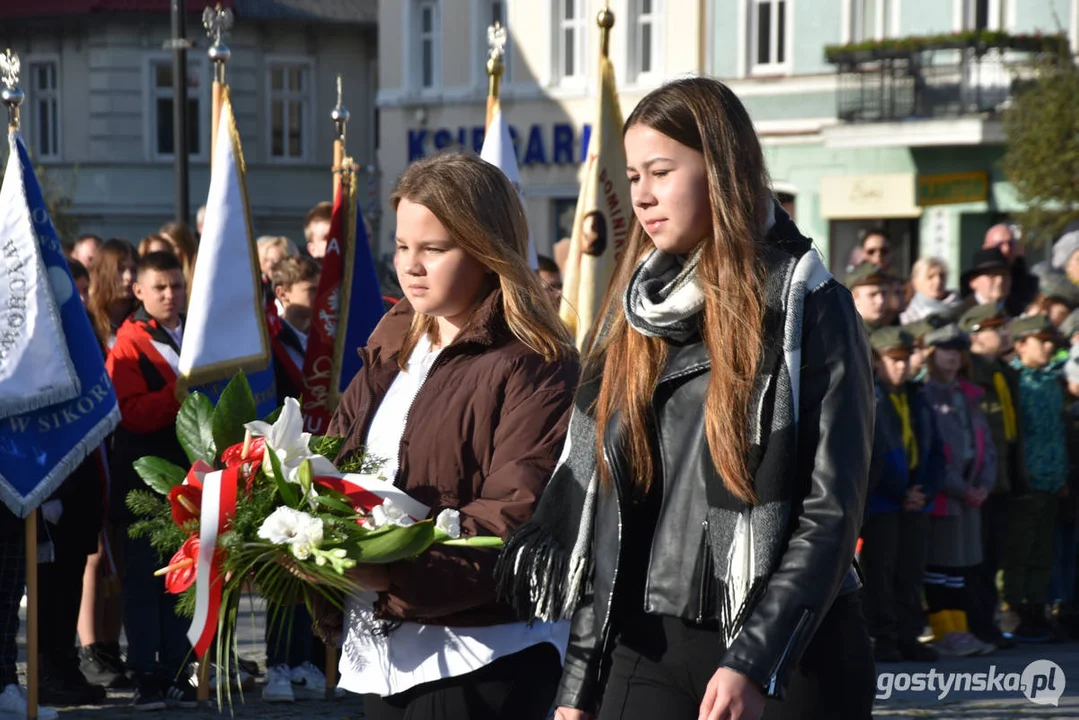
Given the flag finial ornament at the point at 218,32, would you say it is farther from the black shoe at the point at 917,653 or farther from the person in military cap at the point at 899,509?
the black shoe at the point at 917,653

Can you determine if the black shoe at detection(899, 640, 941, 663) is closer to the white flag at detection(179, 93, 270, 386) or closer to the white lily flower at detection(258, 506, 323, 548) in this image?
the white flag at detection(179, 93, 270, 386)

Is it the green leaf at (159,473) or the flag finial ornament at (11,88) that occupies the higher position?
the flag finial ornament at (11,88)

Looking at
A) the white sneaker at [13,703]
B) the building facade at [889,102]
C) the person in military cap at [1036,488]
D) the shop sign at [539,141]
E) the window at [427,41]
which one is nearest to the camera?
the white sneaker at [13,703]

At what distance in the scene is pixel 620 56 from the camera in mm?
27453

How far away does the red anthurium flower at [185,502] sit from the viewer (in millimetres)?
3385

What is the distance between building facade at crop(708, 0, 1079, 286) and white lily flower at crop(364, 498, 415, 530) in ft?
63.8

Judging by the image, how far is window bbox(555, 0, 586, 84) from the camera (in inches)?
1118

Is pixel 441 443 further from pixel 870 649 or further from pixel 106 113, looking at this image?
pixel 106 113

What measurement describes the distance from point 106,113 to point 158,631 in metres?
27.8

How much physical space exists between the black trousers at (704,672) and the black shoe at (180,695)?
461 centimetres

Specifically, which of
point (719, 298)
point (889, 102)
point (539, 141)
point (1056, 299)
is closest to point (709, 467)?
point (719, 298)

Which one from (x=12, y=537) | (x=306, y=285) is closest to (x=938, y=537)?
(x=306, y=285)

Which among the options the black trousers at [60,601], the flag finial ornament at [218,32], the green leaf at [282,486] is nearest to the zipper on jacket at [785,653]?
the green leaf at [282,486]

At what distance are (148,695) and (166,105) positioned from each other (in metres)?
28.2
